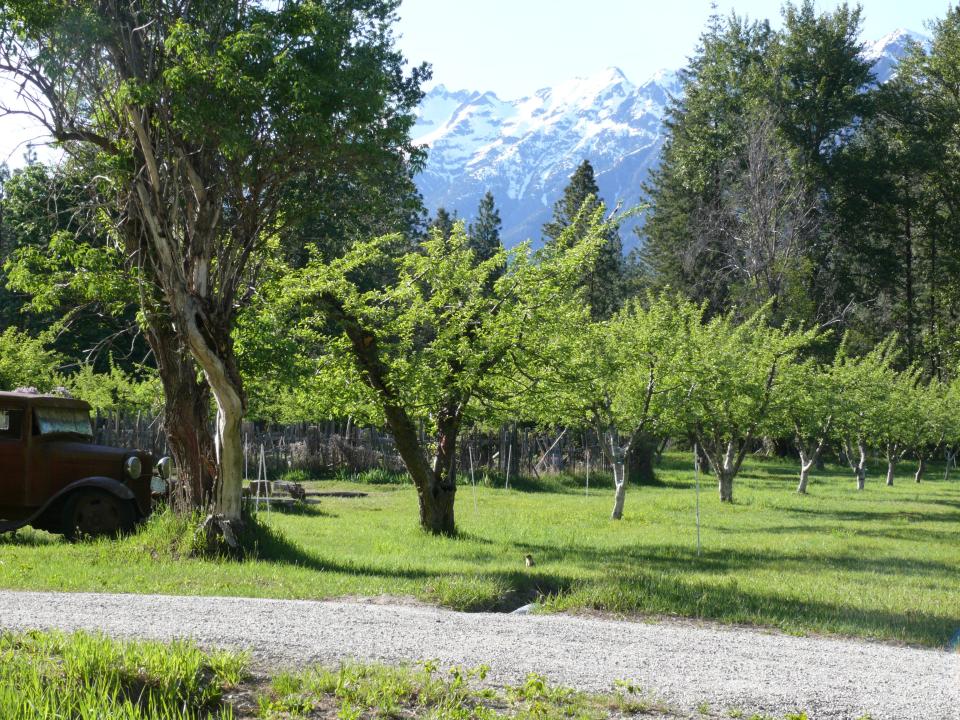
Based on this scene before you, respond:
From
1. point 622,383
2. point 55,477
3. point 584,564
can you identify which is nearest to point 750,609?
point 584,564

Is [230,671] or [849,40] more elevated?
[849,40]

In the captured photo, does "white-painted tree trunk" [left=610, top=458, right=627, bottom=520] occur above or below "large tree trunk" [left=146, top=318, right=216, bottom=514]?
below

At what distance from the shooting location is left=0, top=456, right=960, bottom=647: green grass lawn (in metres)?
10.7

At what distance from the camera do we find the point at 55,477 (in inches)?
595

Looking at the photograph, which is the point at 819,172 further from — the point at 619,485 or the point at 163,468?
the point at 163,468

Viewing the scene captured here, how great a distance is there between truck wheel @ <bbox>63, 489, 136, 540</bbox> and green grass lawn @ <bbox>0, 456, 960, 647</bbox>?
352mm

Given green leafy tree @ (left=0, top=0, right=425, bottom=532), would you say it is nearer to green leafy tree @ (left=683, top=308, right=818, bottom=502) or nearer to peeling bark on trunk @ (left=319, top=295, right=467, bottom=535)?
peeling bark on trunk @ (left=319, top=295, right=467, bottom=535)

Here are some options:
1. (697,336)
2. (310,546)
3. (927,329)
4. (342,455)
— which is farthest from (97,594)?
(927,329)

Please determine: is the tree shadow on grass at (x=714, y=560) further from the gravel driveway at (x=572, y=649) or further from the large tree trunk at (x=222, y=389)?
the gravel driveway at (x=572, y=649)

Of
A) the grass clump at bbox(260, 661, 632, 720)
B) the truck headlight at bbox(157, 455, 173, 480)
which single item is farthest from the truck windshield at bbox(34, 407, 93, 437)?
the grass clump at bbox(260, 661, 632, 720)

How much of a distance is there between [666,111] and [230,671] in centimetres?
5555

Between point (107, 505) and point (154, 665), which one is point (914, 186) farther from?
point (154, 665)

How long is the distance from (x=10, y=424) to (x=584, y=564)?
880 centimetres

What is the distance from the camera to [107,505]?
1506cm
